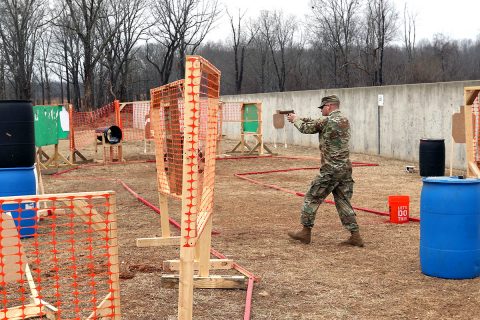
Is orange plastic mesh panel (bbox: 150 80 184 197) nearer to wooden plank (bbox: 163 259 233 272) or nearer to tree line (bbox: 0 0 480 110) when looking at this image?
wooden plank (bbox: 163 259 233 272)

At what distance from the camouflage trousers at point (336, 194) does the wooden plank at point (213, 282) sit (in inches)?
78.8

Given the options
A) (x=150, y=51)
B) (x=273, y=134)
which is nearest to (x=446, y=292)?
(x=273, y=134)

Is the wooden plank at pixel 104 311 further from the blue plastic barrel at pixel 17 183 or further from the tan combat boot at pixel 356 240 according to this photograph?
the tan combat boot at pixel 356 240

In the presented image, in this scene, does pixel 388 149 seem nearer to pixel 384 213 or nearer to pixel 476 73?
pixel 384 213

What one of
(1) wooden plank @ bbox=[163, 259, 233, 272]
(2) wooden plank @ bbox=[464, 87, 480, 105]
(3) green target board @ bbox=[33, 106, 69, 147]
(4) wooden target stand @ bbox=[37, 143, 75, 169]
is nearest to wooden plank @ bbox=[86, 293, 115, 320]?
(1) wooden plank @ bbox=[163, 259, 233, 272]

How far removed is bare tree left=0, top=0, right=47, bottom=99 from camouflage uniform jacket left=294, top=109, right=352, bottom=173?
161 feet

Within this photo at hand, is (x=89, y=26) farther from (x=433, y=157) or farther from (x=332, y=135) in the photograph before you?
(x=332, y=135)

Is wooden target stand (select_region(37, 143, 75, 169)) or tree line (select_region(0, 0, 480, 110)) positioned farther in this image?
tree line (select_region(0, 0, 480, 110))

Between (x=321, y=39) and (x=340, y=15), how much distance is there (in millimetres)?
3742

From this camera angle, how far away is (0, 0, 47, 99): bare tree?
172 feet

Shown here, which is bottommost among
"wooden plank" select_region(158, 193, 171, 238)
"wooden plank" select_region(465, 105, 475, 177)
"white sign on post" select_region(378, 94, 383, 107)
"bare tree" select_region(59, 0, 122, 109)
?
"wooden plank" select_region(158, 193, 171, 238)

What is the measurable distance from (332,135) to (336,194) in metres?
0.75

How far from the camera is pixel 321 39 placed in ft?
198

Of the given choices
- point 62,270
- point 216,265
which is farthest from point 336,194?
point 62,270
